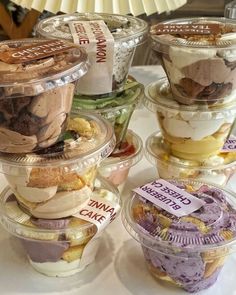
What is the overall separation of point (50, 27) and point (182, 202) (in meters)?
0.39

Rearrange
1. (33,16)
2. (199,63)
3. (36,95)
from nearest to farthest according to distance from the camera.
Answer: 1. (36,95)
2. (199,63)
3. (33,16)

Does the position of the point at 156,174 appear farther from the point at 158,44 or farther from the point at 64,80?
the point at 64,80

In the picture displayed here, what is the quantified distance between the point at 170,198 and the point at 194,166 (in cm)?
17

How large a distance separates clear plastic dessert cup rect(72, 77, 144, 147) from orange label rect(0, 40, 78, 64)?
133 millimetres

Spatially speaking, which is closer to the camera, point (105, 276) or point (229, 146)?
point (105, 276)

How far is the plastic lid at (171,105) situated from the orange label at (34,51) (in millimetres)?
210

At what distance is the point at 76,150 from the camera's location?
835 mm

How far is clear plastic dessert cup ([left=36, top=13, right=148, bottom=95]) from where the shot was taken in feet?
3.14

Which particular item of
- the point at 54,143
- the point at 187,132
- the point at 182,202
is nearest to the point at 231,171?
the point at 187,132

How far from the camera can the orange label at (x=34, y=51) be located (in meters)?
0.81

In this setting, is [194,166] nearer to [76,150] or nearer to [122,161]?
[122,161]

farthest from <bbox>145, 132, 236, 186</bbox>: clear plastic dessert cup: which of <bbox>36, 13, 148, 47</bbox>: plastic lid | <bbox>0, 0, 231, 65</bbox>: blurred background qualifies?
<bbox>0, 0, 231, 65</bbox>: blurred background

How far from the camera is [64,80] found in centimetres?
79

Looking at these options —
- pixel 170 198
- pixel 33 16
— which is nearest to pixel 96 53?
pixel 170 198
